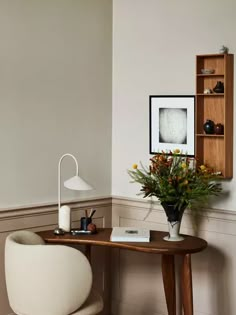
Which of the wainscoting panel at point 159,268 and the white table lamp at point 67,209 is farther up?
the white table lamp at point 67,209

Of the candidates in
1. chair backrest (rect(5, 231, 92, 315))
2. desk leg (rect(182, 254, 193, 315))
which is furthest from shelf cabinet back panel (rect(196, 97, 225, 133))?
chair backrest (rect(5, 231, 92, 315))

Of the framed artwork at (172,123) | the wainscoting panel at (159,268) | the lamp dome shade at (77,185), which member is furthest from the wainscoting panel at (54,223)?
the framed artwork at (172,123)

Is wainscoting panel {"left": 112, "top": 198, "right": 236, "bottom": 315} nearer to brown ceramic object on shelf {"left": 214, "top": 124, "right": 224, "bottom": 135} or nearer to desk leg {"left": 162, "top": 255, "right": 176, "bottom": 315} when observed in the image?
desk leg {"left": 162, "top": 255, "right": 176, "bottom": 315}

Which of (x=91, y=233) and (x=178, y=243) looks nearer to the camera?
(x=178, y=243)

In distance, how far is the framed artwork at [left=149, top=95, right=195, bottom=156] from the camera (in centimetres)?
437

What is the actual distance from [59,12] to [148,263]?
196 cm

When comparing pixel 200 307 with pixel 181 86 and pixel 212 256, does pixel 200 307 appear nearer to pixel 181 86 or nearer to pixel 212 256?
pixel 212 256

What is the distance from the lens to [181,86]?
14.6 feet

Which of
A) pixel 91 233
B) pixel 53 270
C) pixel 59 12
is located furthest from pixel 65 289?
pixel 59 12

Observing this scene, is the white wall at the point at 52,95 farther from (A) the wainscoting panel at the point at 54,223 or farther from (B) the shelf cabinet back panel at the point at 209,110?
(B) the shelf cabinet back panel at the point at 209,110

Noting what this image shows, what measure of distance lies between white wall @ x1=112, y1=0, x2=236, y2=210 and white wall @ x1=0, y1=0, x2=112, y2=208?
0.09 m

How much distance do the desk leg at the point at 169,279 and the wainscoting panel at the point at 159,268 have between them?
0.28 meters

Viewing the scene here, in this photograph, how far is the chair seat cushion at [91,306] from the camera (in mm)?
3699

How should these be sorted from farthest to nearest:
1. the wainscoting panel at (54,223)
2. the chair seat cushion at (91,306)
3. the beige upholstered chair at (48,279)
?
the wainscoting panel at (54,223) < the chair seat cushion at (91,306) < the beige upholstered chair at (48,279)
